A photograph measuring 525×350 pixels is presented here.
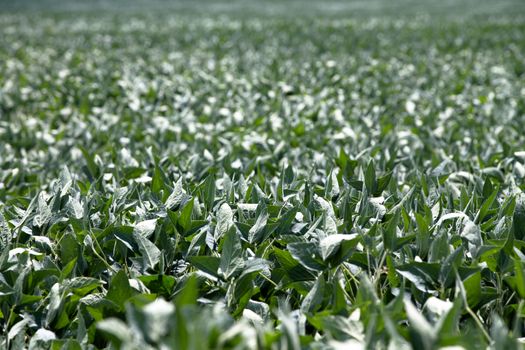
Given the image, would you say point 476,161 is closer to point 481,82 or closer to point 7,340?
point 7,340

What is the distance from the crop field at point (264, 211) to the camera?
1490mm

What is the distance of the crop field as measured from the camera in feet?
4.89

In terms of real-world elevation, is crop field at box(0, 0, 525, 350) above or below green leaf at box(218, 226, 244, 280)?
below

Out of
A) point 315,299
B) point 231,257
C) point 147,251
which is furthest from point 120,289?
point 315,299

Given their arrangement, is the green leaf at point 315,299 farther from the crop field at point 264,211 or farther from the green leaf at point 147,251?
the green leaf at point 147,251

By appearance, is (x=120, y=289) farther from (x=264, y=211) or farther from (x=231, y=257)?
(x=264, y=211)

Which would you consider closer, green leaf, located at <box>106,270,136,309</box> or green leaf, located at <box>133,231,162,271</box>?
green leaf, located at <box>106,270,136,309</box>

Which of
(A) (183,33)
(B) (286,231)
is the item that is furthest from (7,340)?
(A) (183,33)

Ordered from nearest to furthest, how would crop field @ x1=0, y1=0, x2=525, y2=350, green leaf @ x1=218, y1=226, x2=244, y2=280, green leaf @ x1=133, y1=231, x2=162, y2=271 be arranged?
crop field @ x1=0, y1=0, x2=525, y2=350 < green leaf @ x1=218, y1=226, x2=244, y2=280 < green leaf @ x1=133, y1=231, x2=162, y2=271

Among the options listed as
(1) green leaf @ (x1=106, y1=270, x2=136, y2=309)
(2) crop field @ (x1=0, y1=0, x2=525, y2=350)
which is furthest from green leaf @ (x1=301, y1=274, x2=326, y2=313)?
(1) green leaf @ (x1=106, y1=270, x2=136, y2=309)

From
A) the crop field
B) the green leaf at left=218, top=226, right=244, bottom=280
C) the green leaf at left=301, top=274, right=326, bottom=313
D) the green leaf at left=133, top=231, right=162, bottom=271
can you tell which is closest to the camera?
the crop field

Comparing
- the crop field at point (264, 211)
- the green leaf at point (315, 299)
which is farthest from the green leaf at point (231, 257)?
the green leaf at point (315, 299)

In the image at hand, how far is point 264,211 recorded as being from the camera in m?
2.03

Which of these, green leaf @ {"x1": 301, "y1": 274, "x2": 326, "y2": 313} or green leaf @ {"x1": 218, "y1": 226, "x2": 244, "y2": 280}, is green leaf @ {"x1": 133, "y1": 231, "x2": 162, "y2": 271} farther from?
green leaf @ {"x1": 301, "y1": 274, "x2": 326, "y2": 313}
